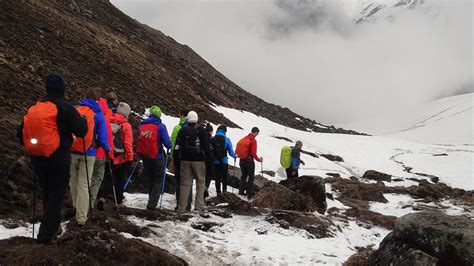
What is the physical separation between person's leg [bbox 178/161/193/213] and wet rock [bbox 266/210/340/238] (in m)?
2.18

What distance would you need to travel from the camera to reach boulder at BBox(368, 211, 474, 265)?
574 centimetres

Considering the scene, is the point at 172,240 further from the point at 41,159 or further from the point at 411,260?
the point at 411,260

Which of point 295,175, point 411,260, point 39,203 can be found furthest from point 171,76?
point 411,260

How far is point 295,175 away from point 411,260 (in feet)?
31.3

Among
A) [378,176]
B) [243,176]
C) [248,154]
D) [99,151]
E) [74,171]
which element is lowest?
[378,176]

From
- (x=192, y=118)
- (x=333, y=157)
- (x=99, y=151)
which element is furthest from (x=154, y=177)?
(x=333, y=157)

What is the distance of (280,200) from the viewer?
40.9 feet

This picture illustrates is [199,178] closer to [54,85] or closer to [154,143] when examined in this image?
[154,143]

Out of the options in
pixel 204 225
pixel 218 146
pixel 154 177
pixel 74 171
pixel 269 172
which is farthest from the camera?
pixel 269 172

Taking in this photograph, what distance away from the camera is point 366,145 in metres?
54.8

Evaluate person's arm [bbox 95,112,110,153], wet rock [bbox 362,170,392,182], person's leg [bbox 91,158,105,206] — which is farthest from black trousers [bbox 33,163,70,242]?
wet rock [bbox 362,170,392,182]

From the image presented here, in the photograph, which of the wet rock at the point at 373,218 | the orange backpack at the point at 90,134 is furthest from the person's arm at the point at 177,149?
the wet rock at the point at 373,218

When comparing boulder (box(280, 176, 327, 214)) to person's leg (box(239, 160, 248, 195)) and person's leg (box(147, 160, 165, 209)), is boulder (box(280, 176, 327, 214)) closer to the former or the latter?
person's leg (box(239, 160, 248, 195))

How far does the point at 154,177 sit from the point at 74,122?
4.31 m
